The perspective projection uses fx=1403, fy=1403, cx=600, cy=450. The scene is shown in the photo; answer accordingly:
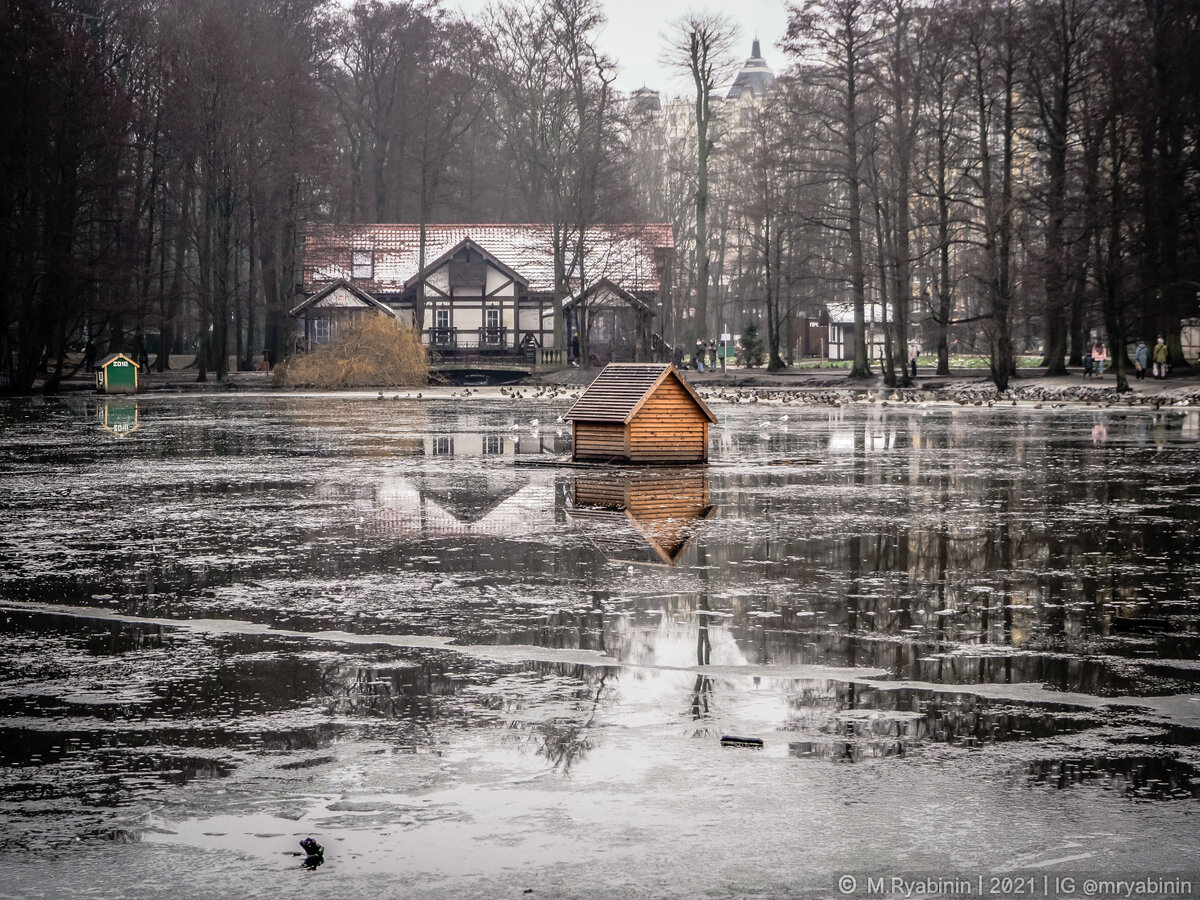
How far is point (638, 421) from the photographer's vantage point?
2092cm

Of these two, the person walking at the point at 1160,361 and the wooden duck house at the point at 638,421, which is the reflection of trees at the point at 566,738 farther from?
the person walking at the point at 1160,361

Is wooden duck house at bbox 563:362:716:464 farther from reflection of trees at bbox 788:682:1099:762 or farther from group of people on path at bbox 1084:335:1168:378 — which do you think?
group of people on path at bbox 1084:335:1168:378

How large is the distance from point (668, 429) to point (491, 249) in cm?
5812

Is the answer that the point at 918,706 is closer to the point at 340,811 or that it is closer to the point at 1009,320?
the point at 340,811

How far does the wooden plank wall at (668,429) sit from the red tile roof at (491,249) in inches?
1965

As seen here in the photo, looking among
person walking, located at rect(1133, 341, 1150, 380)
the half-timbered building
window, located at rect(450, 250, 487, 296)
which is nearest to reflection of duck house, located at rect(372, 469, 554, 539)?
person walking, located at rect(1133, 341, 1150, 380)

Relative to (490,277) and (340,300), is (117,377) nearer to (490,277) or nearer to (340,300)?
(340,300)

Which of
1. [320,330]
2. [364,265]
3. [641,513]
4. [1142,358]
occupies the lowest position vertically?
[641,513]

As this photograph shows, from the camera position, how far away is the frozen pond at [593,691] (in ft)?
16.9

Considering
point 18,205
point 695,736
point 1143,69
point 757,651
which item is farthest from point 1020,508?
point 18,205

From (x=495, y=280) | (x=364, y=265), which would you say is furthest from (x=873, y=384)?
(x=364, y=265)

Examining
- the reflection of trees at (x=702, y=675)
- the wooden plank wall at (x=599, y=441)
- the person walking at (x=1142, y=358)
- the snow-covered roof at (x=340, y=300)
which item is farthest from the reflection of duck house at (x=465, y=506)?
the snow-covered roof at (x=340, y=300)

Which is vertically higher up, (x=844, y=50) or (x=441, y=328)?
(x=844, y=50)

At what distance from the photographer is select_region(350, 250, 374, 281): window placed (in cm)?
7644
